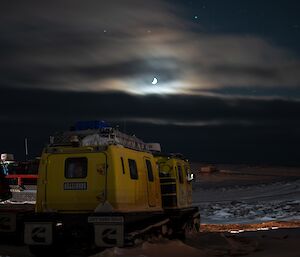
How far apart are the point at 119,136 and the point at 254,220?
53.4ft

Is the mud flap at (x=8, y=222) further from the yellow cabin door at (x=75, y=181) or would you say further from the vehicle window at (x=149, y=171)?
the vehicle window at (x=149, y=171)

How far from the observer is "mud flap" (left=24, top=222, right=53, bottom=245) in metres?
13.1

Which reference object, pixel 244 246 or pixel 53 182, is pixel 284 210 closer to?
pixel 244 246

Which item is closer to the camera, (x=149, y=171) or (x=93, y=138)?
(x=93, y=138)

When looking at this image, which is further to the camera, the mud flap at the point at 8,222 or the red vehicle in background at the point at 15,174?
the red vehicle in background at the point at 15,174

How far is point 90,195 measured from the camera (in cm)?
1341

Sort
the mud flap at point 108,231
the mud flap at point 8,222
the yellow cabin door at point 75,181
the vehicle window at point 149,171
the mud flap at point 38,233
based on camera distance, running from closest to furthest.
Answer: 1. the mud flap at point 108,231
2. the mud flap at point 38,233
3. the yellow cabin door at point 75,181
4. the vehicle window at point 149,171
5. the mud flap at point 8,222

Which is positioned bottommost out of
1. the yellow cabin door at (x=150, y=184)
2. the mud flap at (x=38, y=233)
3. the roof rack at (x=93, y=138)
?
the mud flap at (x=38, y=233)

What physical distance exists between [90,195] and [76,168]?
76cm

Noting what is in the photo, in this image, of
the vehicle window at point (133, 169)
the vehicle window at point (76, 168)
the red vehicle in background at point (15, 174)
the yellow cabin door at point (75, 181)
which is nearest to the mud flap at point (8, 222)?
the yellow cabin door at point (75, 181)

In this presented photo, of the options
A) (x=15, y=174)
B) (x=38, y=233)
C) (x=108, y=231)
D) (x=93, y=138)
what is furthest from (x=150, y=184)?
(x=15, y=174)

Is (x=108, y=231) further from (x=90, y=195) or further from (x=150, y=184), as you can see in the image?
(x=150, y=184)

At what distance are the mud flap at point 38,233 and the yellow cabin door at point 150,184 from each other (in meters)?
3.12

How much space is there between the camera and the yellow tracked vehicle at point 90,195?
42.3ft
